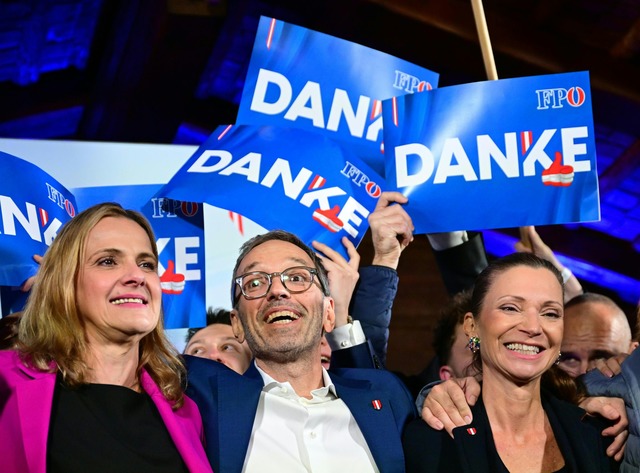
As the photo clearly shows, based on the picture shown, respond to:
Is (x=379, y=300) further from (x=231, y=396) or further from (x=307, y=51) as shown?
(x=307, y=51)

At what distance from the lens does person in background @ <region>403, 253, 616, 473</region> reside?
2580 mm

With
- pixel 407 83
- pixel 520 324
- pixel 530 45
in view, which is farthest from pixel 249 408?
pixel 530 45

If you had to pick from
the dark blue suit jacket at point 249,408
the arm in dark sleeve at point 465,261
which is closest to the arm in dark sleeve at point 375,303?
the dark blue suit jacket at point 249,408

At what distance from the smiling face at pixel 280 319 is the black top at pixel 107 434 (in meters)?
0.36

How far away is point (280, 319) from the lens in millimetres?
2686

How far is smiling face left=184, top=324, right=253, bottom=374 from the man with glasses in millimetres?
479

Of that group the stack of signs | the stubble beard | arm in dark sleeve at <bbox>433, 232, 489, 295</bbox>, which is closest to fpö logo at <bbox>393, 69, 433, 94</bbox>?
the stack of signs

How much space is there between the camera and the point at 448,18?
4.91m

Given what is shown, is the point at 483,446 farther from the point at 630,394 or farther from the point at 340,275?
the point at 340,275

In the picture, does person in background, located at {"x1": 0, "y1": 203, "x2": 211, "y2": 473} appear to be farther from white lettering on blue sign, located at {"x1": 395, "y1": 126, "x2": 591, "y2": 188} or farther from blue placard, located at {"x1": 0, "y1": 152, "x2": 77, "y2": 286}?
white lettering on blue sign, located at {"x1": 395, "y1": 126, "x2": 591, "y2": 188}

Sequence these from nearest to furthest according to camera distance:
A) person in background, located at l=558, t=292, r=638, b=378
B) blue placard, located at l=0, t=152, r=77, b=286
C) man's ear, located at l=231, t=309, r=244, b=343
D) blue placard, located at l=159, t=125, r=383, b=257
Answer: man's ear, located at l=231, t=309, r=244, b=343
blue placard, located at l=0, t=152, r=77, b=286
blue placard, located at l=159, t=125, r=383, b=257
person in background, located at l=558, t=292, r=638, b=378

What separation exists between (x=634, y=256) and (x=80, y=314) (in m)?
4.96

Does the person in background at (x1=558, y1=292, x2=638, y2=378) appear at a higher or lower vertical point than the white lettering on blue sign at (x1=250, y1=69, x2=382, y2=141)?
lower

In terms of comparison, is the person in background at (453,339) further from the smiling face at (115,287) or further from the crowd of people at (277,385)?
the smiling face at (115,287)
